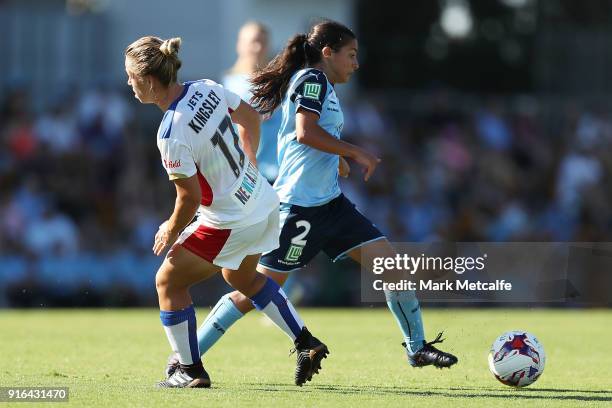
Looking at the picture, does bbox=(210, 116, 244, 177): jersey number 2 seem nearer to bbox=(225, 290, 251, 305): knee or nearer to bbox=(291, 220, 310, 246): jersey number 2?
bbox=(291, 220, 310, 246): jersey number 2

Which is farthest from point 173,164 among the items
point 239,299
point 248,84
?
point 248,84

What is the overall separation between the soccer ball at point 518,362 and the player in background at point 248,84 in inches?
128

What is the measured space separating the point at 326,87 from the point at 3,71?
12.3 meters

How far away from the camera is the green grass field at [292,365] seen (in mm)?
6773

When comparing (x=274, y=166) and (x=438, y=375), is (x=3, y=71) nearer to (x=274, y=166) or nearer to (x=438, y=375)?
(x=274, y=166)

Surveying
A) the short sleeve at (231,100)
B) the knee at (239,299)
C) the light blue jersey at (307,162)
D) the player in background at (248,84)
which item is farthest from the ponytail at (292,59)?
the player in background at (248,84)

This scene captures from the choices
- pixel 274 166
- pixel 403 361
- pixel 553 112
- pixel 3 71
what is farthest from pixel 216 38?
pixel 403 361

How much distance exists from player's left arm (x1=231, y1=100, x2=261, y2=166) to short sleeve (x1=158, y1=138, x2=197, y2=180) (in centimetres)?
71

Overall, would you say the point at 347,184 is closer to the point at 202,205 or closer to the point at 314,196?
the point at 314,196

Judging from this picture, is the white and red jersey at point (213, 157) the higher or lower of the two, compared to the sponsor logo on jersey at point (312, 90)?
lower

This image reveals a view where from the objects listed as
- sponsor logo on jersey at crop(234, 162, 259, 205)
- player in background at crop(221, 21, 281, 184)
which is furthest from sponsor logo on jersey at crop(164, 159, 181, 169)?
player in background at crop(221, 21, 281, 184)

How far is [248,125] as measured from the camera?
7.33 m

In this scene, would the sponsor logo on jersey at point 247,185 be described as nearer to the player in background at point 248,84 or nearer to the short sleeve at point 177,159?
the short sleeve at point 177,159

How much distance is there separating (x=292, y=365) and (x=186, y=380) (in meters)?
1.67
